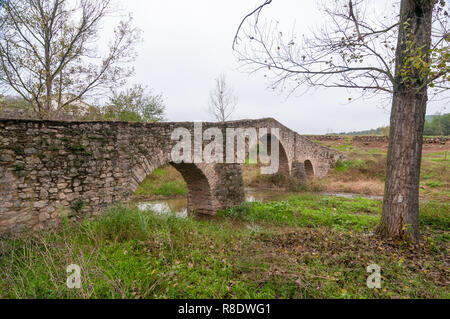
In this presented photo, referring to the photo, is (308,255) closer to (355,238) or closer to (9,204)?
(355,238)

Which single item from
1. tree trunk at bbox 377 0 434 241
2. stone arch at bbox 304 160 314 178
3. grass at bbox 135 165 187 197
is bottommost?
grass at bbox 135 165 187 197

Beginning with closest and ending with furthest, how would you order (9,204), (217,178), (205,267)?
1. (205,267)
2. (9,204)
3. (217,178)

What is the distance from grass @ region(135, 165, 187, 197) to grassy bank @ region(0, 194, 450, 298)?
8512 mm

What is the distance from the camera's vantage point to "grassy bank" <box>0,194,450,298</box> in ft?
9.66

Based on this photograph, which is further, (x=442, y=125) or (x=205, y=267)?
(x=442, y=125)

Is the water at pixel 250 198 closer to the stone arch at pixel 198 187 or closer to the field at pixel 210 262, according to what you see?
the stone arch at pixel 198 187

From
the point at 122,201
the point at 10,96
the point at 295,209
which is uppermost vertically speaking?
the point at 10,96

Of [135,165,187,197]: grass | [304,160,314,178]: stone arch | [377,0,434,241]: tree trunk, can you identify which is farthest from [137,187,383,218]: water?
[377,0,434,241]: tree trunk

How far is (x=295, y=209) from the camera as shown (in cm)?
876

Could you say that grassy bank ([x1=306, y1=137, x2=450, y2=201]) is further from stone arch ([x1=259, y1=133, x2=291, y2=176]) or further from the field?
the field

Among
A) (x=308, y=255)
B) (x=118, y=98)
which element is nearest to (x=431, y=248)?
(x=308, y=255)

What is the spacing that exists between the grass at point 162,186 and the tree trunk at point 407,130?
447 inches
